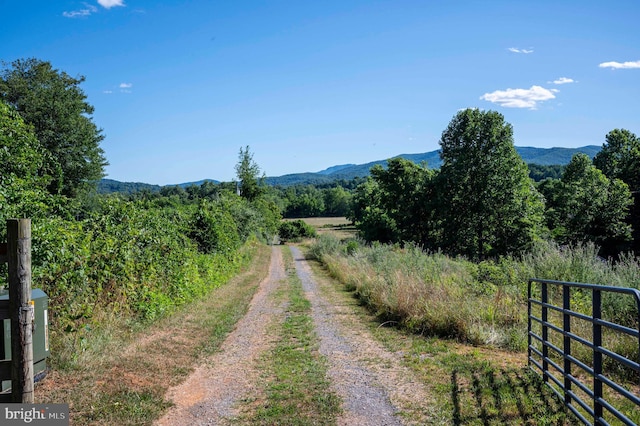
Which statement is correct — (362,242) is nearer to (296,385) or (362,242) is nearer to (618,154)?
(296,385)

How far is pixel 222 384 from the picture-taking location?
5945mm

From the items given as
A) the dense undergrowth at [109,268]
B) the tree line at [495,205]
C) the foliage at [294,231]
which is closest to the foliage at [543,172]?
the foliage at [294,231]

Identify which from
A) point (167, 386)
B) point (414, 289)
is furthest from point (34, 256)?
point (414, 289)

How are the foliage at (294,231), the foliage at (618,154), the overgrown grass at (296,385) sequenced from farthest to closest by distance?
the foliage at (294,231)
the foliage at (618,154)
the overgrown grass at (296,385)

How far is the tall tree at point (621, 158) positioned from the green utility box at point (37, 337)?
53.3 meters

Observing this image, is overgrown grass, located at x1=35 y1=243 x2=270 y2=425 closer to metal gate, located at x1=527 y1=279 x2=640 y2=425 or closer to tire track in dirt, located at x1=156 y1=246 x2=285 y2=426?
tire track in dirt, located at x1=156 y1=246 x2=285 y2=426

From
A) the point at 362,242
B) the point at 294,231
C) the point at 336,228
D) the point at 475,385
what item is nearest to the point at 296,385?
the point at 475,385

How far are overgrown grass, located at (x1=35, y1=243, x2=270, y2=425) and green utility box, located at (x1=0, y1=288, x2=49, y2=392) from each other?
3.12 feet

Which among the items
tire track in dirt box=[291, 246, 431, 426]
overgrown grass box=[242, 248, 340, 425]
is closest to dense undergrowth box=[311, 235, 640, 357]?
tire track in dirt box=[291, 246, 431, 426]

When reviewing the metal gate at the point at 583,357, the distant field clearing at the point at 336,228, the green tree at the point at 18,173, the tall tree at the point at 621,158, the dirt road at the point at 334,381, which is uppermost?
the tall tree at the point at 621,158

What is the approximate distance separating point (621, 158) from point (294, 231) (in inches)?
1986

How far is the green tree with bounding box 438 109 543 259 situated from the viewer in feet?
112

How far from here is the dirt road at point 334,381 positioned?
4766 mm

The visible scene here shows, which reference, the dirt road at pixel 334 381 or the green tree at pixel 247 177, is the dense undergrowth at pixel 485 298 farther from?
the green tree at pixel 247 177
